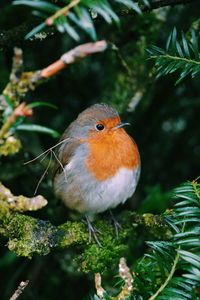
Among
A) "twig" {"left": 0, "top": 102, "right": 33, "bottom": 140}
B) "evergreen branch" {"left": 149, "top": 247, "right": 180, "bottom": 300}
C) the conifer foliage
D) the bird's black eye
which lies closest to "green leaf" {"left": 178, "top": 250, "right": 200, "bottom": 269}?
the conifer foliage

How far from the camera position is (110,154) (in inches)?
117

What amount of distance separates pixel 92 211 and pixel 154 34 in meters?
1.60

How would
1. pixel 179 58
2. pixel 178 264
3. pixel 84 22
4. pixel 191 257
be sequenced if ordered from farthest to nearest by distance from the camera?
pixel 179 58 < pixel 178 264 < pixel 191 257 < pixel 84 22

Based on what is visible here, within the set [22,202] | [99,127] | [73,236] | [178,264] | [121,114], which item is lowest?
[121,114]

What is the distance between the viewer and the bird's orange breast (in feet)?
9.67

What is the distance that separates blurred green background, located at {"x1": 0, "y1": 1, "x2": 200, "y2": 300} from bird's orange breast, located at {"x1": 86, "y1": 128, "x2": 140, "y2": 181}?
17.8 inches

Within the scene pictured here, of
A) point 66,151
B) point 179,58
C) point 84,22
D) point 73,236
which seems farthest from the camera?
point 66,151

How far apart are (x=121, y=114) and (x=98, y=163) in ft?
2.94

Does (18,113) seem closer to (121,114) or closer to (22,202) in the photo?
(22,202)

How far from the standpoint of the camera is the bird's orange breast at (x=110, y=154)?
2947 mm

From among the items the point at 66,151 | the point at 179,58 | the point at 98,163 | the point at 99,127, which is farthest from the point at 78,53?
the point at 66,151

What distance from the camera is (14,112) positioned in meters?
1.14

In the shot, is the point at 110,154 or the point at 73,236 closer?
the point at 73,236

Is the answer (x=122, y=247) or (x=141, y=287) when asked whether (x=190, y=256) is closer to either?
(x=141, y=287)
